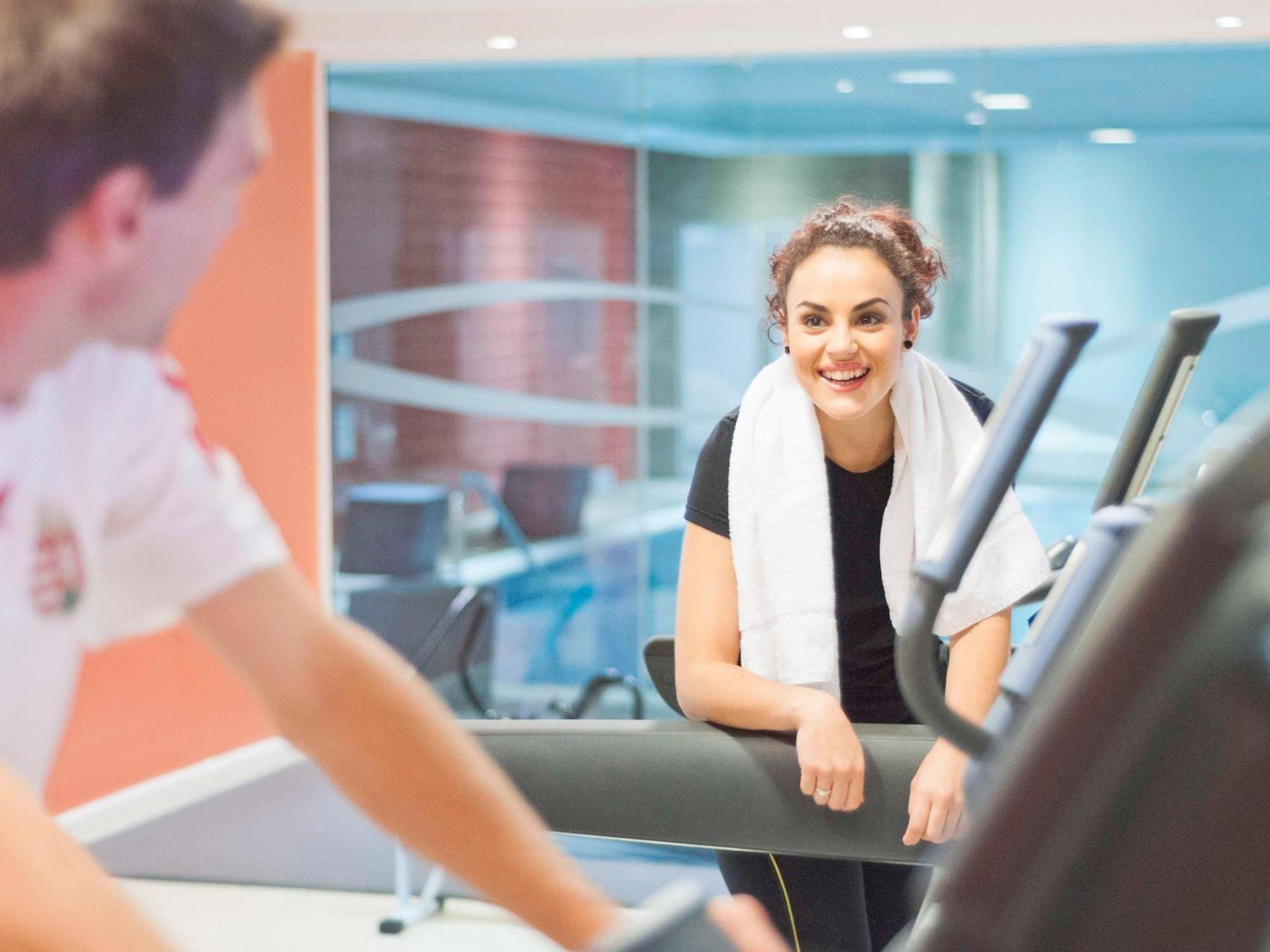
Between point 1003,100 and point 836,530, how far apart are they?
3.15 metres

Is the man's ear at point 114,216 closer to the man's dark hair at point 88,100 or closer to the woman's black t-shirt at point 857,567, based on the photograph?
the man's dark hair at point 88,100

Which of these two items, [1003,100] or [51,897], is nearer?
[51,897]

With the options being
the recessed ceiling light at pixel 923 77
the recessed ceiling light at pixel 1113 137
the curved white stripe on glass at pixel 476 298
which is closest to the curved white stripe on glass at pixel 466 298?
the curved white stripe on glass at pixel 476 298

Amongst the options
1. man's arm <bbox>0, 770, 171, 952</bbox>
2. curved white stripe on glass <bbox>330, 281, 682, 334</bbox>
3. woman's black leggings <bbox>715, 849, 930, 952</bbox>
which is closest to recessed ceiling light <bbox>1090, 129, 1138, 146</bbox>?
curved white stripe on glass <bbox>330, 281, 682, 334</bbox>

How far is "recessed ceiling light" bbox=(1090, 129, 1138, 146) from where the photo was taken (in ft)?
15.3

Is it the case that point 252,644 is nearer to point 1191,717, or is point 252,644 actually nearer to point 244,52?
point 244,52

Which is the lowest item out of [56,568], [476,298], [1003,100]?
[56,568]

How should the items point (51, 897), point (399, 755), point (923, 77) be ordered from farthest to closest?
point (923, 77) < point (399, 755) < point (51, 897)

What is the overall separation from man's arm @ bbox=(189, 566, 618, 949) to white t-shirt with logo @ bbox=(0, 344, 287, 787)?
0.04 m

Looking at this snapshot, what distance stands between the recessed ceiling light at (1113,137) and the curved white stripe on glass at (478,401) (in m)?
1.51

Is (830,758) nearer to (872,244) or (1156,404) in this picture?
(1156,404)

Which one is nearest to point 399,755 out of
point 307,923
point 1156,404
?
point 1156,404

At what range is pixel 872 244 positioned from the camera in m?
1.99

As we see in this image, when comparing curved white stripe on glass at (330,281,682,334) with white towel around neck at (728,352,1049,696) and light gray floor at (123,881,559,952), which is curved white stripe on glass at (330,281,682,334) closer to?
light gray floor at (123,881,559,952)
